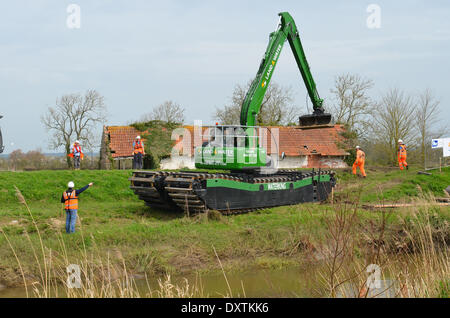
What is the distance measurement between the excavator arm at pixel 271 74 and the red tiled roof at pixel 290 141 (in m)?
14.1

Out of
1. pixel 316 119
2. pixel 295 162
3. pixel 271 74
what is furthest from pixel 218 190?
pixel 295 162

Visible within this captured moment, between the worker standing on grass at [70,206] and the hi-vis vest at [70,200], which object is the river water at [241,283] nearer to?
the worker standing on grass at [70,206]

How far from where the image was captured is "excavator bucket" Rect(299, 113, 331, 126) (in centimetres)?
1669

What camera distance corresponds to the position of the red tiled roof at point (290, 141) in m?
31.0

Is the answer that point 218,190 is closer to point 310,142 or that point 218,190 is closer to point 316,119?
point 316,119

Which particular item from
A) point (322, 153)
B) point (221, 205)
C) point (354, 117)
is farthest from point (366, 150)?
point (221, 205)

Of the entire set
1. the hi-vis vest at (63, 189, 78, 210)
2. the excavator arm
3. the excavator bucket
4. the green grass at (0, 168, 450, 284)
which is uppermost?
the excavator arm

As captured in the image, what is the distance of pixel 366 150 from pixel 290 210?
18.8 metres

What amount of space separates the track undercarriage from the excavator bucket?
198 cm

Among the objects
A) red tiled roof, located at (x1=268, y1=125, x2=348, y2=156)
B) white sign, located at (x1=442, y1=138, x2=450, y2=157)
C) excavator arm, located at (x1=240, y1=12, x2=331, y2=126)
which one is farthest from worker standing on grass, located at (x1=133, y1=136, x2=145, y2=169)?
red tiled roof, located at (x1=268, y1=125, x2=348, y2=156)

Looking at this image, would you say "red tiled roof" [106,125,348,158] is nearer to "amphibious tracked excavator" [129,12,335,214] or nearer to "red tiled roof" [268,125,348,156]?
"red tiled roof" [268,125,348,156]

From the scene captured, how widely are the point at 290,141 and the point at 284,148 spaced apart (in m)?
1.08
